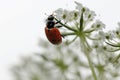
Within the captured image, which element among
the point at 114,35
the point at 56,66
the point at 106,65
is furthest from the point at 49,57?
the point at 114,35

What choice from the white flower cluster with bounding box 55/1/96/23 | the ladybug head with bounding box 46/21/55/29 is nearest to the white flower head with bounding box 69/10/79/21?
the white flower cluster with bounding box 55/1/96/23

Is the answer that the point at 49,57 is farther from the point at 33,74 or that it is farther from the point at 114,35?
the point at 114,35

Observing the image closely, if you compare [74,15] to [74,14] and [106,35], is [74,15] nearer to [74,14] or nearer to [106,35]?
[74,14]

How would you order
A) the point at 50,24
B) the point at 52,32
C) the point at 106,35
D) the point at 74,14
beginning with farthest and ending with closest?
the point at 50,24 → the point at 52,32 → the point at 74,14 → the point at 106,35

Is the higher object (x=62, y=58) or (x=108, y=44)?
(x=62, y=58)

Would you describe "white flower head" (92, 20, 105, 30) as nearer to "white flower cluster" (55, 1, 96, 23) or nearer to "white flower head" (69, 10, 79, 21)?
"white flower cluster" (55, 1, 96, 23)

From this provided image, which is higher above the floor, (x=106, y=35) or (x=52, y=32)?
(x=52, y=32)

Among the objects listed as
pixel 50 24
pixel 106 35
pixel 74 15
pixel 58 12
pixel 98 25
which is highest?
pixel 50 24

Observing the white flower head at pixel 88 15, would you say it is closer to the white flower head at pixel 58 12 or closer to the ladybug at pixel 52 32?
the white flower head at pixel 58 12

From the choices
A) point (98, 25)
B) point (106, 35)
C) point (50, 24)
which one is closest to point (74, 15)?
point (98, 25)
